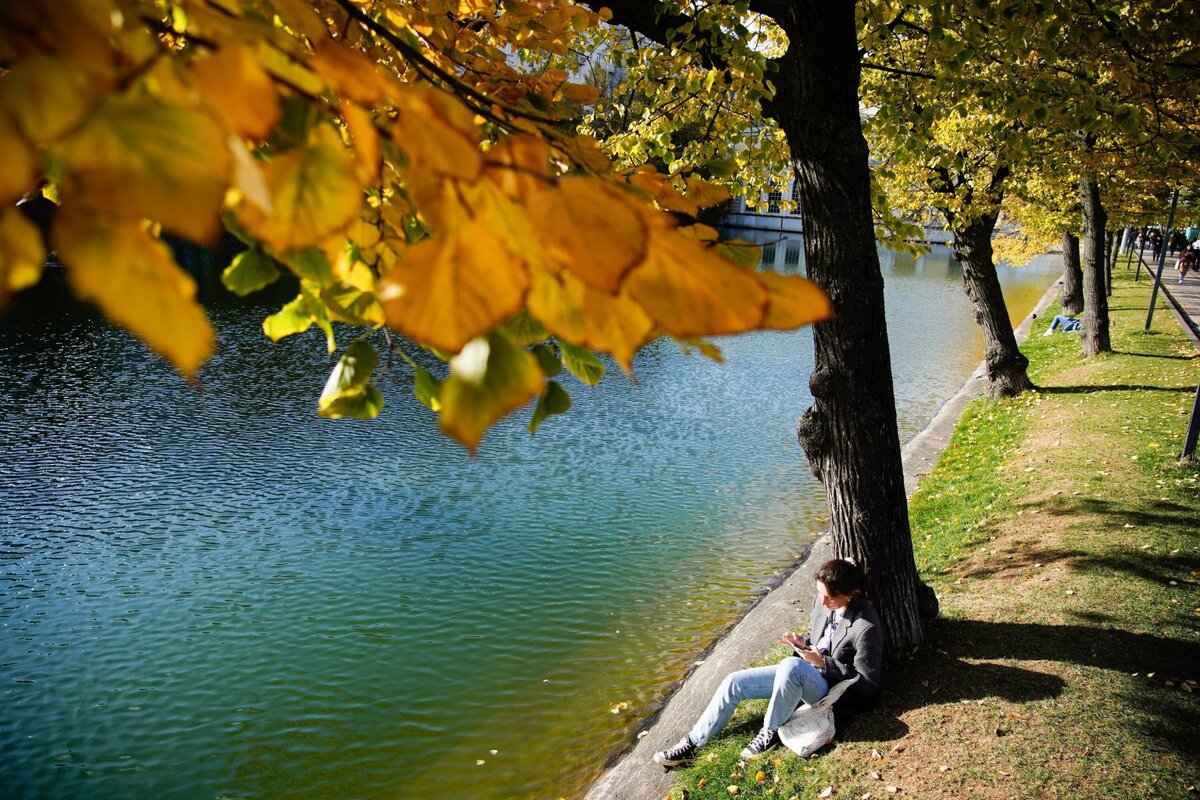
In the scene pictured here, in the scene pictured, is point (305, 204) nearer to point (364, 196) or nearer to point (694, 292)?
point (694, 292)

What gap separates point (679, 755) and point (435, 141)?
16.3ft

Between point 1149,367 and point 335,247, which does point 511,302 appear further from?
point 1149,367

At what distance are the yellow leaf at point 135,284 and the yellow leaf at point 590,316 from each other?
364 mm

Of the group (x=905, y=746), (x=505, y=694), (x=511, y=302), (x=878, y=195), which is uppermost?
(x=878, y=195)

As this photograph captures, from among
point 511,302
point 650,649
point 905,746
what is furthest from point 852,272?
point 511,302

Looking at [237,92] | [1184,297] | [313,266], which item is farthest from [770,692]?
[1184,297]

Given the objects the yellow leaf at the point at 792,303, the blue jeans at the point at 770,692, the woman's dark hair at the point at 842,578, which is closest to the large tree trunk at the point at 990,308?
the woman's dark hair at the point at 842,578

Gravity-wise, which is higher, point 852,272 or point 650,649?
point 852,272

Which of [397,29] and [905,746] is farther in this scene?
[905,746]

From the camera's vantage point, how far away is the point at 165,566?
8664 millimetres

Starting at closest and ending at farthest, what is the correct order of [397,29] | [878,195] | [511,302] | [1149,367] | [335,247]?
1. [511,302]
2. [335,247]
3. [397,29]
4. [878,195]
5. [1149,367]

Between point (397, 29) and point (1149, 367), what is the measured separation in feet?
53.2

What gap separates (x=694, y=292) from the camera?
848mm

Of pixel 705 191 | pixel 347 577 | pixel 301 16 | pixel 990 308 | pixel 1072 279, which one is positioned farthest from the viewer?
pixel 1072 279
